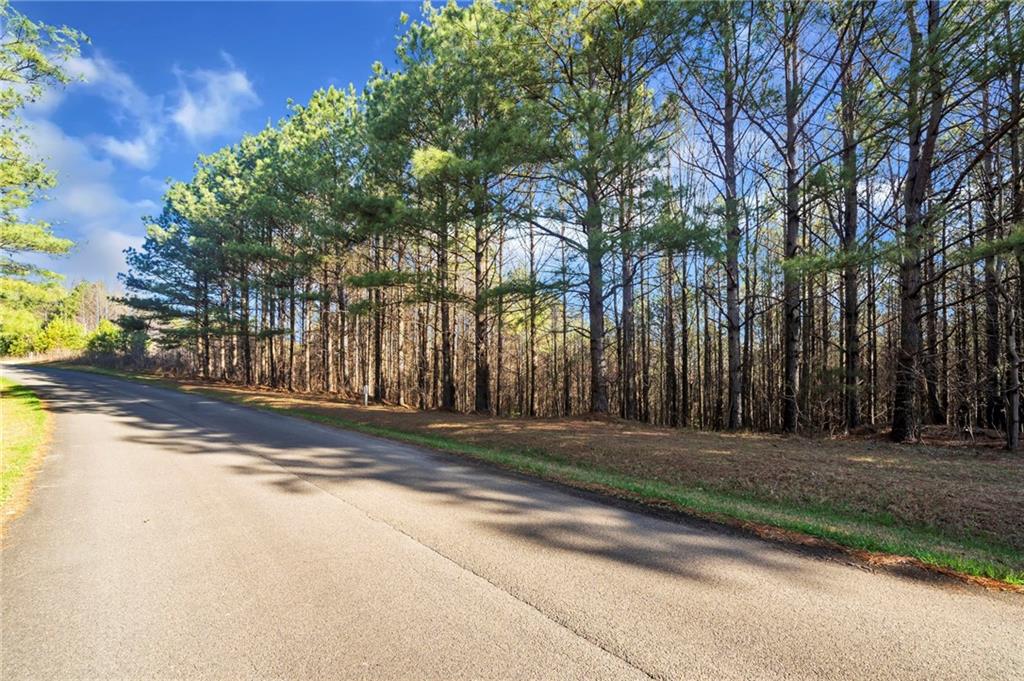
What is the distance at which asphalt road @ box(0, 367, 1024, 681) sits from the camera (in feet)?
9.32

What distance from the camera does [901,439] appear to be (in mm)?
11164

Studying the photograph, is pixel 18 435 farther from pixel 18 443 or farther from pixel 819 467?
pixel 819 467

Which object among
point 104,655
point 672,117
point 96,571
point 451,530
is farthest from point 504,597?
point 672,117

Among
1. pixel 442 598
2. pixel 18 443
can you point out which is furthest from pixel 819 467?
pixel 18 443

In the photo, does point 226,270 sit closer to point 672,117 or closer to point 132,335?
point 132,335

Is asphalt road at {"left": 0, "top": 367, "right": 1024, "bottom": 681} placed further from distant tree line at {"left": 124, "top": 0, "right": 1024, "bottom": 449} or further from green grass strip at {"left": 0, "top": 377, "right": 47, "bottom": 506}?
distant tree line at {"left": 124, "top": 0, "right": 1024, "bottom": 449}

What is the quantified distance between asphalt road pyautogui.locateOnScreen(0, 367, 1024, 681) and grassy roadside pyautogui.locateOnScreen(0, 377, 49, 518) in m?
0.51

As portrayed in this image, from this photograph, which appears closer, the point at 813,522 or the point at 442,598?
the point at 442,598

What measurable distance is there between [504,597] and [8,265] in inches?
929

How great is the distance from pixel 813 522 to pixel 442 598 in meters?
4.62

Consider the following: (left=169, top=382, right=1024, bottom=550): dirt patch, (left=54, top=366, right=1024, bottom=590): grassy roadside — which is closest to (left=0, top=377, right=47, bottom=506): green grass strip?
(left=54, top=366, right=1024, bottom=590): grassy roadside

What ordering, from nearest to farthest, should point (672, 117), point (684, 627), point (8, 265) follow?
point (684, 627) → point (672, 117) → point (8, 265)

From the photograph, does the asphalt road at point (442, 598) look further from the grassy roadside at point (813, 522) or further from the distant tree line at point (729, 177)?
the distant tree line at point (729, 177)

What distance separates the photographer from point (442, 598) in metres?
3.60
